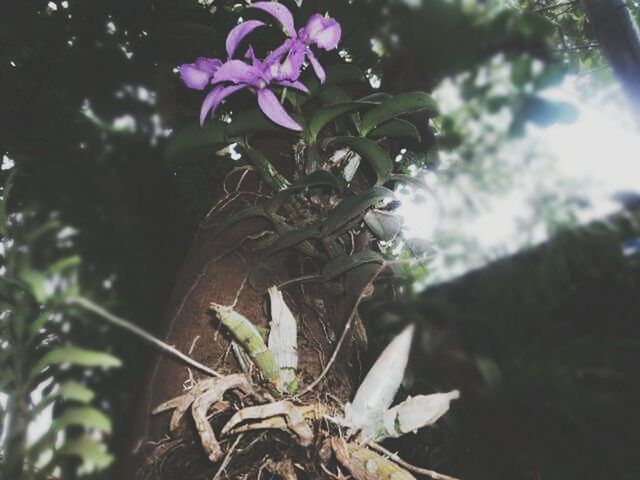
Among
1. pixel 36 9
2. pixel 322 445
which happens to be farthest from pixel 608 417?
pixel 36 9

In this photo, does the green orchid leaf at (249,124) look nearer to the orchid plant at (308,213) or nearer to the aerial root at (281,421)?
the orchid plant at (308,213)

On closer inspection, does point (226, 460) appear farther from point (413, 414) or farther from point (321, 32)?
point (321, 32)

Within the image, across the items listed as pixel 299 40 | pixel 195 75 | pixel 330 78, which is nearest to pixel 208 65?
pixel 195 75

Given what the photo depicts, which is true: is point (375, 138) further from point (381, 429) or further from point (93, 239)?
point (93, 239)

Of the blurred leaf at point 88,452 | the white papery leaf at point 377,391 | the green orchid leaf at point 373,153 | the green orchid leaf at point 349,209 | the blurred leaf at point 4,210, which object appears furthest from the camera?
the green orchid leaf at point 373,153

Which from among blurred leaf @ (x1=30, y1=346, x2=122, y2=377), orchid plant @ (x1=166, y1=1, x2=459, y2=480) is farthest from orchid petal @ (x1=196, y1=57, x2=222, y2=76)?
blurred leaf @ (x1=30, y1=346, x2=122, y2=377)

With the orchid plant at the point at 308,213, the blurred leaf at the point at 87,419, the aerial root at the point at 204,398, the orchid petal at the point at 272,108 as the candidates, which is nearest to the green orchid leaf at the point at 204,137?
the orchid plant at the point at 308,213
